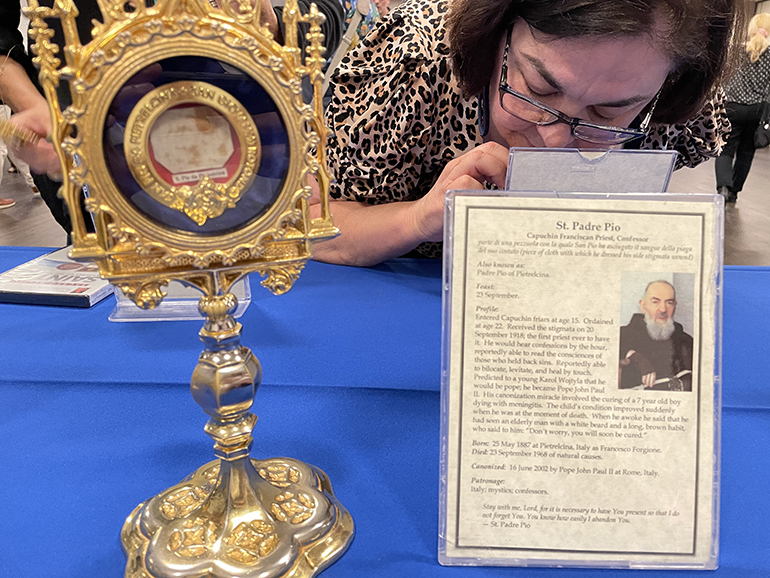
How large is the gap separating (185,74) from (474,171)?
0.60m

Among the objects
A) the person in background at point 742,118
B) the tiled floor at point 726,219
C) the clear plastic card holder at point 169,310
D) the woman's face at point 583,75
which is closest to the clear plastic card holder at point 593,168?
the woman's face at point 583,75

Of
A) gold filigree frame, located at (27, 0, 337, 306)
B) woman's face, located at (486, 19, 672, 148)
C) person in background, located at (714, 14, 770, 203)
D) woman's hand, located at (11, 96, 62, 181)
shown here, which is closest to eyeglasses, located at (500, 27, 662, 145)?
woman's face, located at (486, 19, 672, 148)

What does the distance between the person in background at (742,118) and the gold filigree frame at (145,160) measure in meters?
3.30

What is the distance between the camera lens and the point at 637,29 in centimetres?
73

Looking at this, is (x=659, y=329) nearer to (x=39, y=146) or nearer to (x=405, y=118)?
(x=39, y=146)

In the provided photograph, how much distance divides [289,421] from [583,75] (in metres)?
0.61

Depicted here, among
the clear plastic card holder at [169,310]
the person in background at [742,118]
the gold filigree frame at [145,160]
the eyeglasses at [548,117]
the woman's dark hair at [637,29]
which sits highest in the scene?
the person in background at [742,118]

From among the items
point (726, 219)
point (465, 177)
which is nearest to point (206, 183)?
point (465, 177)

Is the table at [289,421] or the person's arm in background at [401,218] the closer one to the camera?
the table at [289,421]

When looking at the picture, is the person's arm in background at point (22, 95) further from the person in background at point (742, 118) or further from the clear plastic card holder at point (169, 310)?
the person in background at point (742, 118)

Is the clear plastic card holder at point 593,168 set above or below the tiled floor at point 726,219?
below

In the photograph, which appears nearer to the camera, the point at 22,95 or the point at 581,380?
the point at 581,380

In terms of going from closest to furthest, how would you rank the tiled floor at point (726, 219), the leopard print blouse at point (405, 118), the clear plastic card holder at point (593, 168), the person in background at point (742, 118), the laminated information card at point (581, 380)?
the laminated information card at point (581, 380) < the clear plastic card holder at point (593, 168) < the leopard print blouse at point (405, 118) < the tiled floor at point (726, 219) < the person in background at point (742, 118)

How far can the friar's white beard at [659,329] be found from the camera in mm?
480
